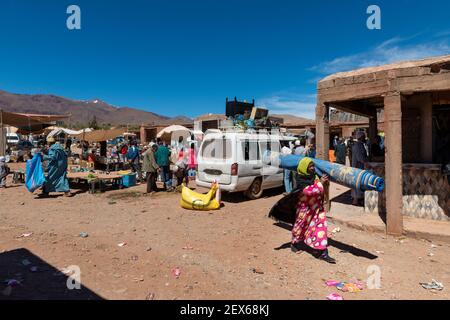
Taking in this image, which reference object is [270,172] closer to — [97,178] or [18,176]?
[97,178]

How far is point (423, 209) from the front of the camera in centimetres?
696

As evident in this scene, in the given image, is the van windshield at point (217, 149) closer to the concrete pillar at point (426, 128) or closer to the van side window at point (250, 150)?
the van side window at point (250, 150)

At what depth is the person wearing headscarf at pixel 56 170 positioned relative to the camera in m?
9.71

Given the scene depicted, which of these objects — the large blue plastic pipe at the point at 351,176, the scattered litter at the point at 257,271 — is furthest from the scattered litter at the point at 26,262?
the large blue plastic pipe at the point at 351,176

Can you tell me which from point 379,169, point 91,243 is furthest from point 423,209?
point 91,243

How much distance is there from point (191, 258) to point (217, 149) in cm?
461

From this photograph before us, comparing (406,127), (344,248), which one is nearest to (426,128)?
(406,127)

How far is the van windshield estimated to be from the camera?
8.80 m

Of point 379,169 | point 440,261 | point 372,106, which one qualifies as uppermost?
point 372,106

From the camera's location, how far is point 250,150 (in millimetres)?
9219

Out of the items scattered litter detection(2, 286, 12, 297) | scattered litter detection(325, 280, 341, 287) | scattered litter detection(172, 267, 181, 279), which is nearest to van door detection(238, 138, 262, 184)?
scattered litter detection(172, 267, 181, 279)

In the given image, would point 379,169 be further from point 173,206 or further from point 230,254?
point 173,206

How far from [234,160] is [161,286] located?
5120mm

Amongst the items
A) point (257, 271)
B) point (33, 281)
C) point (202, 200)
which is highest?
point (202, 200)
